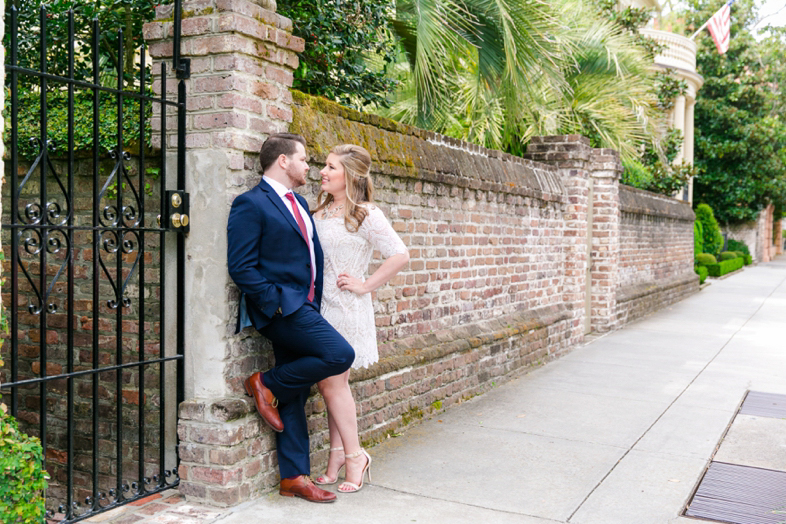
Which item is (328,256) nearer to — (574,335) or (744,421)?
(744,421)

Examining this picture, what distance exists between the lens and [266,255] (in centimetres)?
373

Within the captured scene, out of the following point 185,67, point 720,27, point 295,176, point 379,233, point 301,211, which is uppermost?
point 720,27

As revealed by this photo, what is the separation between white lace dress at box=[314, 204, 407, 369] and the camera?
4082 mm

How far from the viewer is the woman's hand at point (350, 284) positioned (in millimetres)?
4055

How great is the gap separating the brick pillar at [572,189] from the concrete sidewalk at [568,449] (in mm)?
752

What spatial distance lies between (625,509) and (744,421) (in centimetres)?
250

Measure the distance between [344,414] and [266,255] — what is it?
3.20ft

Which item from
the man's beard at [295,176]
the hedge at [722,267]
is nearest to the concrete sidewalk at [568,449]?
the man's beard at [295,176]

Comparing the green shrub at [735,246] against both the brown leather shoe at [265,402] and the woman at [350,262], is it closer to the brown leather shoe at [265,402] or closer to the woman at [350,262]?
the woman at [350,262]

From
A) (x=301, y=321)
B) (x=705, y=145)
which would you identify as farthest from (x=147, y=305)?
(x=705, y=145)

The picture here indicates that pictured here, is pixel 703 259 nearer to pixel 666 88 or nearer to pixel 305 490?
pixel 666 88

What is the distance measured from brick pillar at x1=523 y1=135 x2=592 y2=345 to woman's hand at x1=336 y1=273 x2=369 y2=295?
5.60m

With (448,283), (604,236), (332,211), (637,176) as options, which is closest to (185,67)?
(332,211)

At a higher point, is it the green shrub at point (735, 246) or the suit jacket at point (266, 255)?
the green shrub at point (735, 246)
